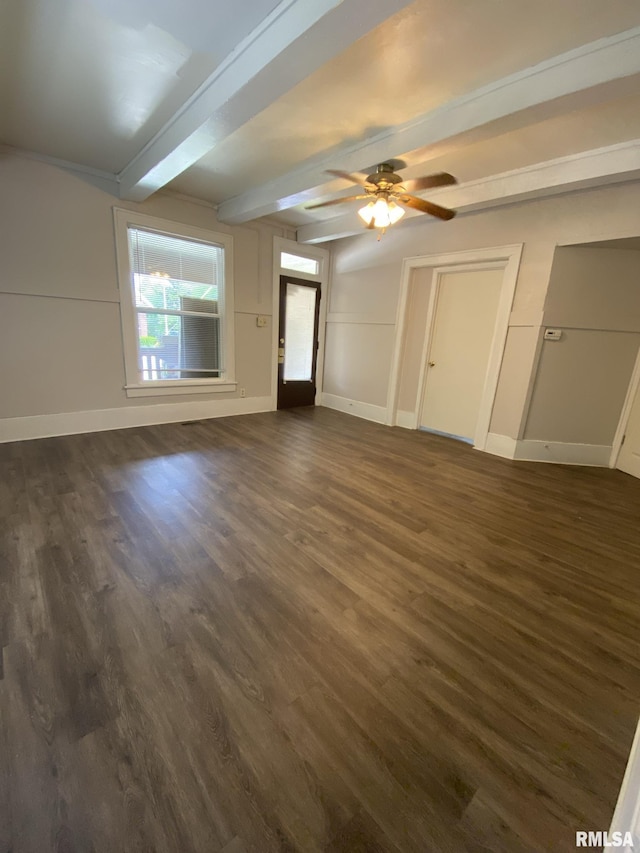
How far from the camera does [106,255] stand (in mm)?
3871

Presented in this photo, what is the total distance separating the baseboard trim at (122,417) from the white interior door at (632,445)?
4746mm

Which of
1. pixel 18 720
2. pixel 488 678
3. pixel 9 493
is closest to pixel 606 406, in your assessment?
pixel 488 678

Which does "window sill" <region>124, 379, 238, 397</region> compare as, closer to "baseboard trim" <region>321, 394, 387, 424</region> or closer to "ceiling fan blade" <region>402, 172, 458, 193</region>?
"baseboard trim" <region>321, 394, 387, 424</region>

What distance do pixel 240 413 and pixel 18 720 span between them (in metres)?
4.39

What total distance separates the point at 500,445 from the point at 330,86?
381 cm

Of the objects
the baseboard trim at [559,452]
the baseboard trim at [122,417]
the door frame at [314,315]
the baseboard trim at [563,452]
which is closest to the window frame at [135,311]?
the baseboard trim at [122,417]

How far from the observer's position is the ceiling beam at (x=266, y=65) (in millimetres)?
1488

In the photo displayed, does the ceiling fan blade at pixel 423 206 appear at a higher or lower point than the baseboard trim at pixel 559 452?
higher

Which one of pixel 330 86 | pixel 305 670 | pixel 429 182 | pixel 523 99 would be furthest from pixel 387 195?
pixel 305 670

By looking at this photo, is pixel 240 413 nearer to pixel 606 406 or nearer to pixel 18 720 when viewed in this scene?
pixel 18 720

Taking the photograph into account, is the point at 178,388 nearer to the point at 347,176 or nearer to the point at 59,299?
the point at 59,299

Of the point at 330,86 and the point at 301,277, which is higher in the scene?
the point at 330,86

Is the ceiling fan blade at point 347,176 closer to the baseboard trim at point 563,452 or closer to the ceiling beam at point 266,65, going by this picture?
the ceiling beam at point 266,65

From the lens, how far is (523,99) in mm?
2000
